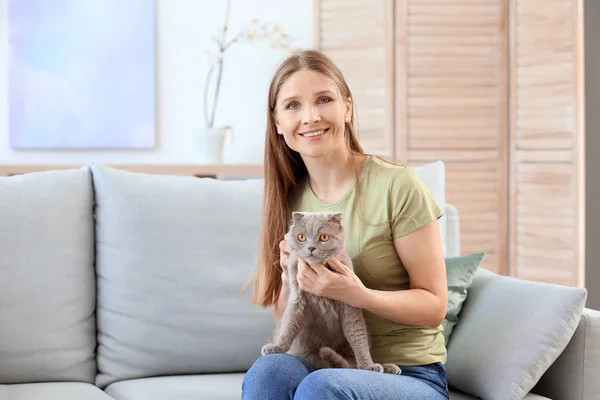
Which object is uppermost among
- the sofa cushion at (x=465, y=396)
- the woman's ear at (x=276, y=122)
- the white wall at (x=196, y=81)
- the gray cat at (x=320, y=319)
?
the white wall at (x=196, y=81)

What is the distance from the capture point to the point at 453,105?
4.25m

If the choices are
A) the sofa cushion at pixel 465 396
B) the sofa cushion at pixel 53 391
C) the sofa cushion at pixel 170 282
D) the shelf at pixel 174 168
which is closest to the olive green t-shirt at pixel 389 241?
the sofa cushion at pixel 465 396

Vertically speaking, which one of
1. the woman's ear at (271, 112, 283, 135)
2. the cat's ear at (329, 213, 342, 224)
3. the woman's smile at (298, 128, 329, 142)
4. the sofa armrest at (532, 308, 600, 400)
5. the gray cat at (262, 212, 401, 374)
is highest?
the woman's ear at (271, 112, 283, 135)

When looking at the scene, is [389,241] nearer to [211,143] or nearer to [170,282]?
[170,282]

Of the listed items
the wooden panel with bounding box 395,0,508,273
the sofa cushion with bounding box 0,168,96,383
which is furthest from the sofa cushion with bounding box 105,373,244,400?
the wooden panel with bounding box 395,0,508,273

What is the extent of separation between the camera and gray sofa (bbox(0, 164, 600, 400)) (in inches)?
82.4

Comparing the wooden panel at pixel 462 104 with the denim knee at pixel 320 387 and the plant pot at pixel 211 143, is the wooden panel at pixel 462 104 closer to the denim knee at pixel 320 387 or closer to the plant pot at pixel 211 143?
the plant pot at pixel 211 143

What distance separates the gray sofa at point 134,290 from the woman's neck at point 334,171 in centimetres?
50

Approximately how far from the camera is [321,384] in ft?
4.83

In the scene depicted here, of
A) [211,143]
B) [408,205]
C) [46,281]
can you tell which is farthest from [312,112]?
[211,143]

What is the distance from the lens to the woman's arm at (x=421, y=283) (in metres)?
1.67

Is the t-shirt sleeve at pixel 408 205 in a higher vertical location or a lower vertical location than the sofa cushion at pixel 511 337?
higher

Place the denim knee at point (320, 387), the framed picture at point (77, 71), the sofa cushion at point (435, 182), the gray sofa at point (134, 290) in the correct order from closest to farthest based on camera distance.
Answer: the denim knee at point (320, 387)
the gray sofa at point (134, 290)
the sofa cushion at point (435, 182)
the framed picture at point (77, 71)

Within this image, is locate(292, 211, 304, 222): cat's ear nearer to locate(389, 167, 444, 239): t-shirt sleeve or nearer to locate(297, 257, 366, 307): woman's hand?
locate(297, 257, 366, 307): woman's hand
